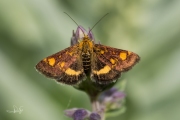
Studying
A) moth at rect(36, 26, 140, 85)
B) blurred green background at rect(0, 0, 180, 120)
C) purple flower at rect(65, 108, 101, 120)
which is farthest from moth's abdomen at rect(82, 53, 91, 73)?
blurred green background at rect(0, 0, 180, 120)

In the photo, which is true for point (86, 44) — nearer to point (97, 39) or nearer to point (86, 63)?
point (86, 63)

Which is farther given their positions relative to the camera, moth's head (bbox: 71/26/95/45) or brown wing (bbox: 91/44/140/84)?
moth's head (bbox: 71/26/95/45)

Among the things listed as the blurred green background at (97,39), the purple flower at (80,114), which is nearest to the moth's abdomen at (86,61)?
the purple flower at (80,114)

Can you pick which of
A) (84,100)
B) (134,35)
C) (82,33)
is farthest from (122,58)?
(134,35)

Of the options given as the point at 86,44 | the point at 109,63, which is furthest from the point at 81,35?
the point at 109,63

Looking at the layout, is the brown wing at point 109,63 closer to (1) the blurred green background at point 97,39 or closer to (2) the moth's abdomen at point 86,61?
(2) the moth's abdomen at point 86,61

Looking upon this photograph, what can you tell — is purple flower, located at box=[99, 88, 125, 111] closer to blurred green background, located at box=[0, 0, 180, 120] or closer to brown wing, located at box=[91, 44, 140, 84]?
brown wing, located at box=[91, 44, 140, 84]
